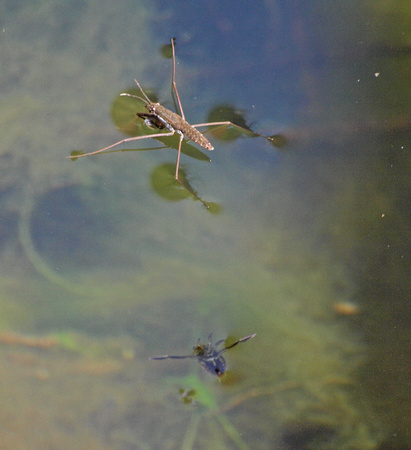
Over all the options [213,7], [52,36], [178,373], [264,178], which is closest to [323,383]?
[178,373]

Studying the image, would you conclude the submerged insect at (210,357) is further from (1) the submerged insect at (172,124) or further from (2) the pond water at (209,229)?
(1) the submerged insect at (172,124)

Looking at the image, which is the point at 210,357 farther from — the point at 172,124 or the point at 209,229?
the point at 172,124

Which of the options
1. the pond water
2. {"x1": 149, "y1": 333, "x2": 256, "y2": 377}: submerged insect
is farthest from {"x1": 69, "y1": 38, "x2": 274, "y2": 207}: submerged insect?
{"x1": 149, "y1": 333, "x2": 256, "y2": 377}: submerged insect

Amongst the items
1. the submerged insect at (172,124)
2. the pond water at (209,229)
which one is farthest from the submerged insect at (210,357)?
the submerged insect at (172,124)

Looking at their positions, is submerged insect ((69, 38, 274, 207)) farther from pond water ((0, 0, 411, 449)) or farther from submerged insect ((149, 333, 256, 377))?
submerged insect ((149, 333, 256, 377))

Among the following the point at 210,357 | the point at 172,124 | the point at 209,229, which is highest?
the point at 172,124

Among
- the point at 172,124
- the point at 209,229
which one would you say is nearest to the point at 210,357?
the point at 209,229

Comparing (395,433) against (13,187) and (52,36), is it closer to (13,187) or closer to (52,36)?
(13,187)

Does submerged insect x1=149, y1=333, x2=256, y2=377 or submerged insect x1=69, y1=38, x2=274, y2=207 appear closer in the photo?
submerged insect x1=149, y1=333, x2=256, y2=377

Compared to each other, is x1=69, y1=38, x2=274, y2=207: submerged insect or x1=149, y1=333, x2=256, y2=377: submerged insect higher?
x1=69, y1=38, x2=274, y2=207: submerged insect
